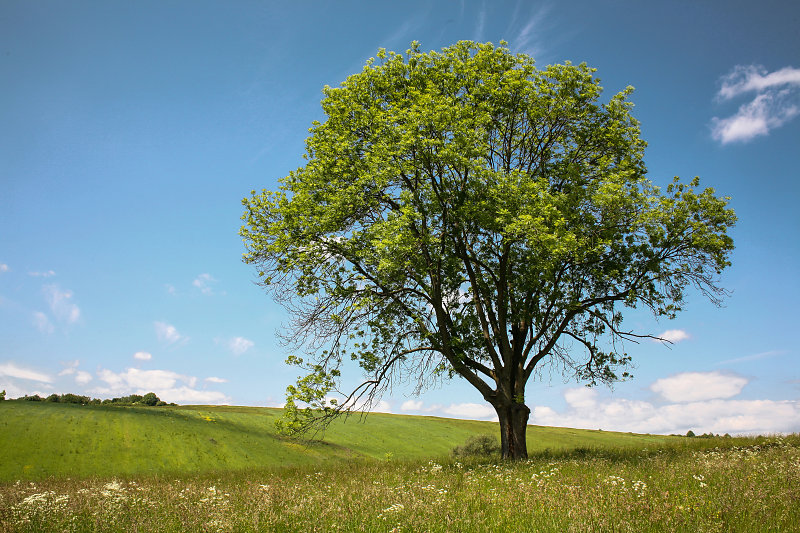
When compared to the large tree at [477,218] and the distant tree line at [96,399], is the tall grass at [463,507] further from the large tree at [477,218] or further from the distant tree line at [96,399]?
the distant tree line at [96,399]

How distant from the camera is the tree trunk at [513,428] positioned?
21.8 metres

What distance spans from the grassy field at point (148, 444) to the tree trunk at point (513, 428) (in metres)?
8.28

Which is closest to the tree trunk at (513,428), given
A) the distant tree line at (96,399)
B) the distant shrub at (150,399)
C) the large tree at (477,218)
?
the large tree at (477,218)

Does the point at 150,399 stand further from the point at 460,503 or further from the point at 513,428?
the point at 460,503

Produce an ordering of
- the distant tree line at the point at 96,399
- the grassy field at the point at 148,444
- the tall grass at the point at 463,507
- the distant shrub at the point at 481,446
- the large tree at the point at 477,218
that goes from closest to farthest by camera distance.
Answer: the tall grass at the point at 463,507
the large tree at the point at 477,218
the grassy field at the point at 148,444
the distant shrub at the point at 481,446
the distant tree line at the point at 96,399

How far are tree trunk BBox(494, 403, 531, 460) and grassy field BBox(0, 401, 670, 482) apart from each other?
8280 mm

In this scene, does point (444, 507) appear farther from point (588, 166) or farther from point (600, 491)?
point (588, 166)

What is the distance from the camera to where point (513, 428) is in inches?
864

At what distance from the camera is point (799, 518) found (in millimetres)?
7457

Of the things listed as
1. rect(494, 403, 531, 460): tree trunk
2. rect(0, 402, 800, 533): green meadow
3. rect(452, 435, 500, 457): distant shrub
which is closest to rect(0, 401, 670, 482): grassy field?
rect(452, 435, 500, 457): distant shrub

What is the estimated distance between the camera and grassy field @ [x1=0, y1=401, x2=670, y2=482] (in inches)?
1294

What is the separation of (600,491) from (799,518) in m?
2.91

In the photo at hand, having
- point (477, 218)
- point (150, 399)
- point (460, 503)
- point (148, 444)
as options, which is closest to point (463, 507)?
point (460, 503)

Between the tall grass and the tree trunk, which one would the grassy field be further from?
the tall grass
